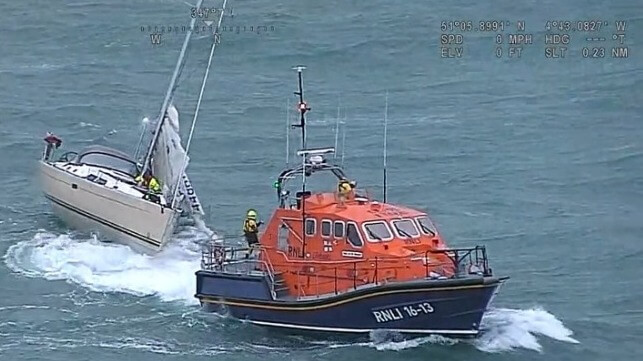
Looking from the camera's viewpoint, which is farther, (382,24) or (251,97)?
(382,24)

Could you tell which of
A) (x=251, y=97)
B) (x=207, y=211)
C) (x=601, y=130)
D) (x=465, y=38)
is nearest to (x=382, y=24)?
(x=465, y=38)

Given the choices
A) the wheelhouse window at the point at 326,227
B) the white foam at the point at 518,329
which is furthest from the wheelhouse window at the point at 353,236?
the white foam at the point at 518,329

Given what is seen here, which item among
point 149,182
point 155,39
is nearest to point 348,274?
point 149,182

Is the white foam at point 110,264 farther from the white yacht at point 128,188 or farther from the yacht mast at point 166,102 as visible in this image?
the yacht mast at point 166,102

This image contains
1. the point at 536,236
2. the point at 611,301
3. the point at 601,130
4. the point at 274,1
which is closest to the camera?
the point at 611,301

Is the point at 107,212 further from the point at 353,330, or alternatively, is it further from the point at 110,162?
the point at 353,330

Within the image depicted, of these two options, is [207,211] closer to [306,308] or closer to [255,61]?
[306,308]

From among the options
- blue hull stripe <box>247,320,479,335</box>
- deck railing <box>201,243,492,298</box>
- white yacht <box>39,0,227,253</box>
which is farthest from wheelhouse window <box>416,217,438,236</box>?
white yacht <box>39,0,227,253</box>

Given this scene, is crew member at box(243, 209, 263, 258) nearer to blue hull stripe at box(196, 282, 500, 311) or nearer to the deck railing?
the deck railing
